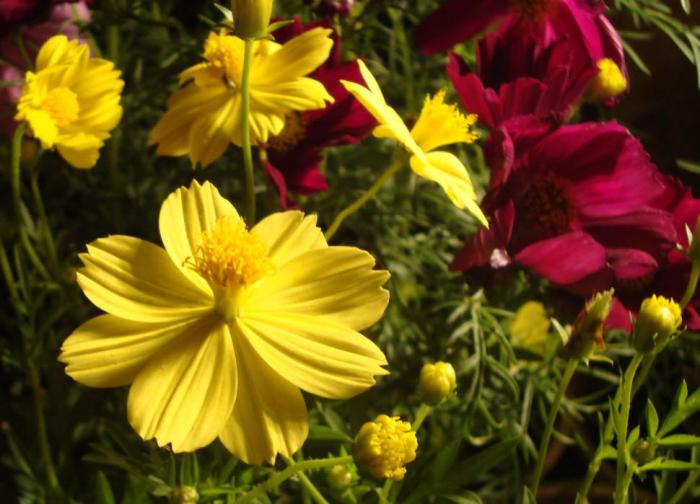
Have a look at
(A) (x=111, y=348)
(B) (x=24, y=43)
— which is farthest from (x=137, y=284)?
(B) (x=24, y=43)

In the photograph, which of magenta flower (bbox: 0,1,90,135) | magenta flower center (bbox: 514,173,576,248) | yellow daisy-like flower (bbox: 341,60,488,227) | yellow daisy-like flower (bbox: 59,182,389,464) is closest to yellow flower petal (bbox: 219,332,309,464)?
yellow daisy-like flower (bbox: 59,182,389,464)

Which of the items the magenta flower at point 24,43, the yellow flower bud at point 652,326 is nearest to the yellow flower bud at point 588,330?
the yellow flower bud at point 652,326

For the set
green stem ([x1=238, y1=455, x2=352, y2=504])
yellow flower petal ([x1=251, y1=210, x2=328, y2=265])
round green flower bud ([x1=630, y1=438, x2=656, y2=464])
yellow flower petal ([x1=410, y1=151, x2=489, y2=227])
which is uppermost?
yellow flower petal ([x1=410, y1=151, x2=489, y2=227])

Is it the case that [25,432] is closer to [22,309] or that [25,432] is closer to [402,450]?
[22,309]

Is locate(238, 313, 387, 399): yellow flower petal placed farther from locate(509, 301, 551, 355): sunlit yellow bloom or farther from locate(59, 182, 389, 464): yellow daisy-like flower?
locate(509, 301, 551, 355): sunlit yellow bloom

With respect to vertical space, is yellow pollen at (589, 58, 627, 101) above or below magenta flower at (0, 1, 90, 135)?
above

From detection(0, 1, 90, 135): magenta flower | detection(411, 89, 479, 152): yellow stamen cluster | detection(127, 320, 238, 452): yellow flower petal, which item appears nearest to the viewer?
detection(127, 320, 238, 452): yellow flower petal

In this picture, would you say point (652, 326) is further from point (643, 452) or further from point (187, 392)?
point (187, 392)
